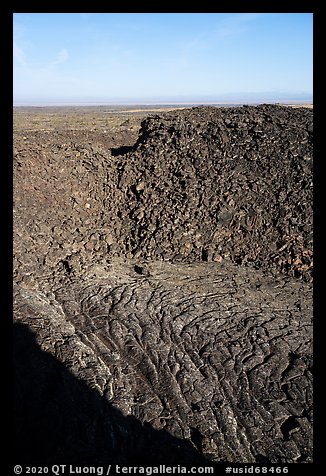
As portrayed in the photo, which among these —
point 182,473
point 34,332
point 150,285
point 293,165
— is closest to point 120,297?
point 150,285

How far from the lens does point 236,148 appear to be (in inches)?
461

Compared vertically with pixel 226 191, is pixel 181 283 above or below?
below

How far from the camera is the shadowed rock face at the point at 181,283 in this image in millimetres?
5477

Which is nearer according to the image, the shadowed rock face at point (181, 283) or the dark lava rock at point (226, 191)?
the shadowed rock face at point (181, 283)

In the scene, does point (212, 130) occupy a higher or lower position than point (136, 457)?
higher

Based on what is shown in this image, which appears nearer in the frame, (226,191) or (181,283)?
(181,283)

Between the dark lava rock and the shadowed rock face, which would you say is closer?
the shadowed rock face

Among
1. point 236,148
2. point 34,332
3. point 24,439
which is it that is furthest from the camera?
point 236,148

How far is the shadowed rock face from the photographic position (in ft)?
18.0

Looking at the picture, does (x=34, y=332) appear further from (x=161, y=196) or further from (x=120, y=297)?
(x=161, y=196)

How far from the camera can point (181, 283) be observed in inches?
344
